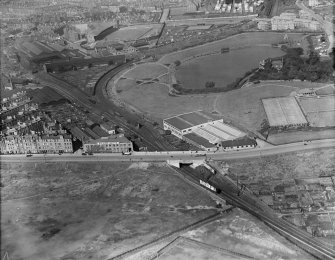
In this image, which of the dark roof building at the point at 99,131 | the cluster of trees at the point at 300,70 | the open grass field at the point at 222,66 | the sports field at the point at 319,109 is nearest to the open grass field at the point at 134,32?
the open grass field at the point at 222,66

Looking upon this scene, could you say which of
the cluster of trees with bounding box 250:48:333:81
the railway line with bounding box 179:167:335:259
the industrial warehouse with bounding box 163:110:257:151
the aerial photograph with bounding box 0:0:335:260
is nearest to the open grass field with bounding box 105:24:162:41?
the aerial photograph with bounding box 0:0:335:260

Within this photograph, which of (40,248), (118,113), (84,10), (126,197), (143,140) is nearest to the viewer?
(40,248)

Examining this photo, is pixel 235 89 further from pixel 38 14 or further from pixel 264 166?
pixel 38 14

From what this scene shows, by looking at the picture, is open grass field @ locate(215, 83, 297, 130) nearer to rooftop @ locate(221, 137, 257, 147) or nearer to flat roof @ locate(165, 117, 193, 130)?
rooftop @ locate(221, 137, 257, 147)

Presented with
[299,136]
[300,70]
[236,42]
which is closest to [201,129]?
[299,136]

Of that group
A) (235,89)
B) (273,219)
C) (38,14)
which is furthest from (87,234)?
(38,14)

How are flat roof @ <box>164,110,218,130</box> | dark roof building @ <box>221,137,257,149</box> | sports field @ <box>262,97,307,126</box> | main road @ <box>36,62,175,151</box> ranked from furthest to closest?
flat roof @ <box>164,110,218,130</box> → main road @ <box>36,62,175,151</box> → sports field @ <box>262,97,307,126</box> → dark roof building @ <box>221,137,257,149</box>
